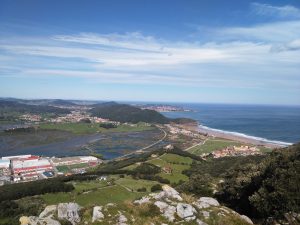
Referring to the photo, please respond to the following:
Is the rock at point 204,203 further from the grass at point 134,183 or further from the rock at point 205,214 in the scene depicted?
the grass at point 134,183

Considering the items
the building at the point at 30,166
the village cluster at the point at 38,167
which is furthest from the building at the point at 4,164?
the building at the point at 30,166

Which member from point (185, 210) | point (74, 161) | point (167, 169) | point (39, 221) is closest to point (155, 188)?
point (167, 169)

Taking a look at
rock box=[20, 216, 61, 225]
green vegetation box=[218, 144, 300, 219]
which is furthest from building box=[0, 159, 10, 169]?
rock box=[20, 216, 61, 225]

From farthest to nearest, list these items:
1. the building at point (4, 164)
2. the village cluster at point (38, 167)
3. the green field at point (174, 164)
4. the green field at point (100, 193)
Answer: the building at point (4, 164) < the village cluster at point (38, 167) < the green field at point (174, 164) < the green field at point (100, 193)

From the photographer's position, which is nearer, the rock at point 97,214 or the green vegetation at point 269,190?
the rock at point 97,214

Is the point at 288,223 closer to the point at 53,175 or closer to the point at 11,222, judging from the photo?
the point at 11,222

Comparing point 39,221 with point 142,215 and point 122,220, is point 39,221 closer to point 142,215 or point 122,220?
point 122,220
